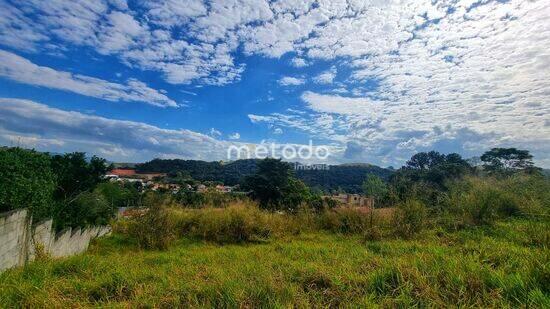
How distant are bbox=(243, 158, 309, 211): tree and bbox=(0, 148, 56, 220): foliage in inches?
859

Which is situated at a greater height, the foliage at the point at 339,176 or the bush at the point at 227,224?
the foliage at the point at 339,176

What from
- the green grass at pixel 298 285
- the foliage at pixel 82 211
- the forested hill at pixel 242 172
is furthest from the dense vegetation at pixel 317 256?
the forested hill at pixel 242 172

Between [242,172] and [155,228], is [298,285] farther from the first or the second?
[242,172]

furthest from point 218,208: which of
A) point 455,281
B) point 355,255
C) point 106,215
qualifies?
point 455,281

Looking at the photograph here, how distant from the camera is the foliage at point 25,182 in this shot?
468cm

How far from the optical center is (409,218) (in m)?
7.83

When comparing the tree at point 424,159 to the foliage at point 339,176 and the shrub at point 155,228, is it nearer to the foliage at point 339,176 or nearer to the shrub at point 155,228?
the foliage at point 339,176

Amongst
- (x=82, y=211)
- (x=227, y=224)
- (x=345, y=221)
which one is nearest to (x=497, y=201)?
(x=345, y=221)

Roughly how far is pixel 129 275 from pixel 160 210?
4.70 m

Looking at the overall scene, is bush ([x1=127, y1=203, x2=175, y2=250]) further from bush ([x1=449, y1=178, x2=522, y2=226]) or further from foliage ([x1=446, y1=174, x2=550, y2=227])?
bush ([x1=449, y1=178, x2=522, y2=226])

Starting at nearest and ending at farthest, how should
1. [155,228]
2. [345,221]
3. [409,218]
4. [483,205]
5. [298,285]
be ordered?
[298,285] → [409,218] → [155,228] → [483,205] → [345,221]

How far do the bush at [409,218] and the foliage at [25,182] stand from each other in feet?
23.1

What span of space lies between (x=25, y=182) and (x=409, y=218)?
751 centimetres

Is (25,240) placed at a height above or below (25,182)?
below
